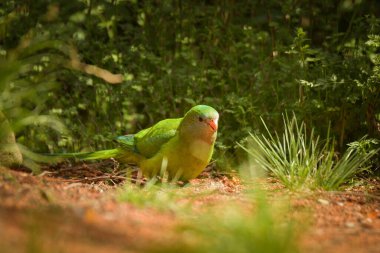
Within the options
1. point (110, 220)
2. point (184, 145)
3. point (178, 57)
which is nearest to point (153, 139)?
point (184, 145)

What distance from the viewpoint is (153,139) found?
4.18m

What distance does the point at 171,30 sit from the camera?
5852mm

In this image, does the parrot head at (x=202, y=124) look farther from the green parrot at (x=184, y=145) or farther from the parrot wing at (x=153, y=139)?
the parrot wing at (x=153, y=139)

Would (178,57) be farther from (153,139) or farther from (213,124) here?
(213,124)

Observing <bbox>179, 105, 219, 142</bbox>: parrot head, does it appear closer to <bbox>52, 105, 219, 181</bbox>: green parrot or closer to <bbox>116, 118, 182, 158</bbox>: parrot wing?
<bbox>52, 105, 219, 181</bbox>: green parrot

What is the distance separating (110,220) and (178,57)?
3.85 metres

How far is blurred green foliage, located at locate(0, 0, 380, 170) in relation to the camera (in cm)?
503

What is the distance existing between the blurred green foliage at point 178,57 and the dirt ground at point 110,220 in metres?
1.57

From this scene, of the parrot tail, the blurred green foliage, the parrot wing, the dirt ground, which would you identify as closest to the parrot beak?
the parrot wing

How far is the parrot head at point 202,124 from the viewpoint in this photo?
395cm

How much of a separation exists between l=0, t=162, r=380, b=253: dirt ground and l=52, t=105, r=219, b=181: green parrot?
0.53m

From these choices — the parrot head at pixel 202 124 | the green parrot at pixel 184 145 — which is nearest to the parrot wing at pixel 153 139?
the green parrot at pixel 184 145

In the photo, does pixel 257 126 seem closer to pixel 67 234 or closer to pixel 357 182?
pixel 357 182

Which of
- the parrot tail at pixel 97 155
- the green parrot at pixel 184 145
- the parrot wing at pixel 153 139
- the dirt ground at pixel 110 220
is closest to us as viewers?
the dirt ground at pixel 110 220
